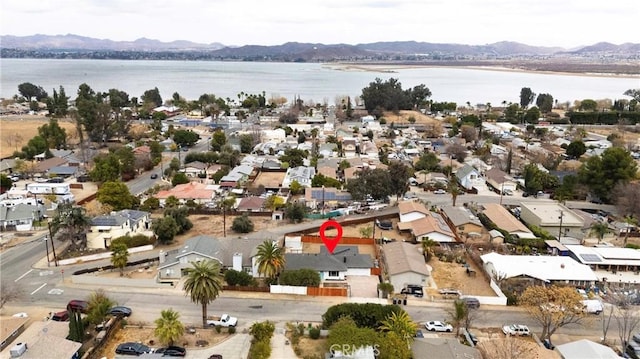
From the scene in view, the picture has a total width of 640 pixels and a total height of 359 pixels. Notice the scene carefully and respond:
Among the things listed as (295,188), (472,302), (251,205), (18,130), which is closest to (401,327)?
(472,302)

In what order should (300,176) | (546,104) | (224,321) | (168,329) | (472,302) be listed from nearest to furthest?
(168,329)
(224,321)
(472,302)
(300,176)
(546,104)

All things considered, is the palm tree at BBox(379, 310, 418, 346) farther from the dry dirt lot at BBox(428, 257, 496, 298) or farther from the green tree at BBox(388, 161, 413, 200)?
the green tree at BBox(388, 161, 413, 200)

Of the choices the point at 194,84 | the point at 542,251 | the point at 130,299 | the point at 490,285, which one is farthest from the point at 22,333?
the point at 194,84

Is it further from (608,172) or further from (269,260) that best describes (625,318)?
(608,172)

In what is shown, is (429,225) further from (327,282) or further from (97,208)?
(97,208)

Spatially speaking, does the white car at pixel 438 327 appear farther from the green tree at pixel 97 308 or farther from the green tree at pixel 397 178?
the green tree at pixel 397 178
